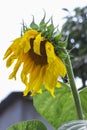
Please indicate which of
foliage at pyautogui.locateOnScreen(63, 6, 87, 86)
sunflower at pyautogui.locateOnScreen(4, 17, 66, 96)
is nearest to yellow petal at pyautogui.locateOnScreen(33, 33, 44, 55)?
sunflower at pyautogui.locateOnScreen(4, 17, 66, 96)

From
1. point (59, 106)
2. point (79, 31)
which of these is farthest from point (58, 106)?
point (79, 31)

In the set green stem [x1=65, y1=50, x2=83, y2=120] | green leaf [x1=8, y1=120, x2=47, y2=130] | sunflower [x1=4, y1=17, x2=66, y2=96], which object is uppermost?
sunflower [x1=4, y1=17, x2=66, y2=96]

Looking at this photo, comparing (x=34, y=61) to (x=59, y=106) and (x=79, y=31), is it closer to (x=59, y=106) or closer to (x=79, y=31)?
(x=59, y=106)

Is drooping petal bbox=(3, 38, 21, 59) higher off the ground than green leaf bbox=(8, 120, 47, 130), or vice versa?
drooping petal bbox=(3, 38, 21, 59)

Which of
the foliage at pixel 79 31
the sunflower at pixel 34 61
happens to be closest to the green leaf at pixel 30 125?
the sunflower at pixel 34 61

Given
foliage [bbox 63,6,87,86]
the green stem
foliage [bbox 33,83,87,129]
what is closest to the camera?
the green stem

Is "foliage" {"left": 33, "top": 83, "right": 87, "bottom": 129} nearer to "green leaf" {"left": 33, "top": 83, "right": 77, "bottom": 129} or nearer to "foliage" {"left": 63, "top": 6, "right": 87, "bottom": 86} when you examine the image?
"green leaf" {"left": 33, "top": 83, "right": 77, "bottom": 129}

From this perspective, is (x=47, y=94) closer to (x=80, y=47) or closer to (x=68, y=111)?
(x=68, y=111)

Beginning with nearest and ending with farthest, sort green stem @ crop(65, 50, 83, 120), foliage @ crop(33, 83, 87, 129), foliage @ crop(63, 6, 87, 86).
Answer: green stem @ crop(65, 50, 83, 120) → foliage @ crop(33, 83, 87, 129) → foliage @ crop(63, 6, 87, 86)

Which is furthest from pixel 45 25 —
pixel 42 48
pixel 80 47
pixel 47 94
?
pixel 80 47
